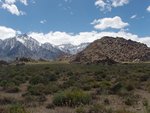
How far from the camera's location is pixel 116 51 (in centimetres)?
13688

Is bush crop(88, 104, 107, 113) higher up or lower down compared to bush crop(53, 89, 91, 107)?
lower down

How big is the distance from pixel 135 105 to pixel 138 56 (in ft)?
383

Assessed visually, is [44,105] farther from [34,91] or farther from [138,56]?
[138,56]

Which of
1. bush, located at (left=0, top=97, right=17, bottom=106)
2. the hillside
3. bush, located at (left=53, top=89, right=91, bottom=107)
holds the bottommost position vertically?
bush, located at (left=0, top=97, right=17, bottom=106)

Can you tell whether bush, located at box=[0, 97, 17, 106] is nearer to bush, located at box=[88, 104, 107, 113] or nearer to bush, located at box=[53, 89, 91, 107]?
bush, located at box=[53, 89, 91, 107]

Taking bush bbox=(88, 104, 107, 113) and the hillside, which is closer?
bush bbox=(88, 104, 107, 113)

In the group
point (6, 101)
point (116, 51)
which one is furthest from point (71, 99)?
point (116, 51)

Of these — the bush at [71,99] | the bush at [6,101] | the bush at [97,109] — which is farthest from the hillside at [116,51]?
the bush at [97,109]

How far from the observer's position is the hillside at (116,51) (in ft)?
421

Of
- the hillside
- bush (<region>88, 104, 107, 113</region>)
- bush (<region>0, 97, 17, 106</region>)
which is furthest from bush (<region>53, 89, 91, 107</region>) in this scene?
the hillside

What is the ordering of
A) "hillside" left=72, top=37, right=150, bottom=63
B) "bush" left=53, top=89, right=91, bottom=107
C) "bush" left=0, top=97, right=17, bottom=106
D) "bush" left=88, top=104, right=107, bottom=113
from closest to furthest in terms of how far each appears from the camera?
"bush" left=88, top=104, right=107, bottom=113
"bush" left=53, top=89, right=91, bottom=107
"bush" left=0, top=97, right=17, bottom=106
"hillside" left=72, top=37, right=150, bottom=63

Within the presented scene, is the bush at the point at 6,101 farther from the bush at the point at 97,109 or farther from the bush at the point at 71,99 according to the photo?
the bush at the point at 97,109

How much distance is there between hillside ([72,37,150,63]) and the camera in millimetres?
128250

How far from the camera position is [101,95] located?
18.7 meters
